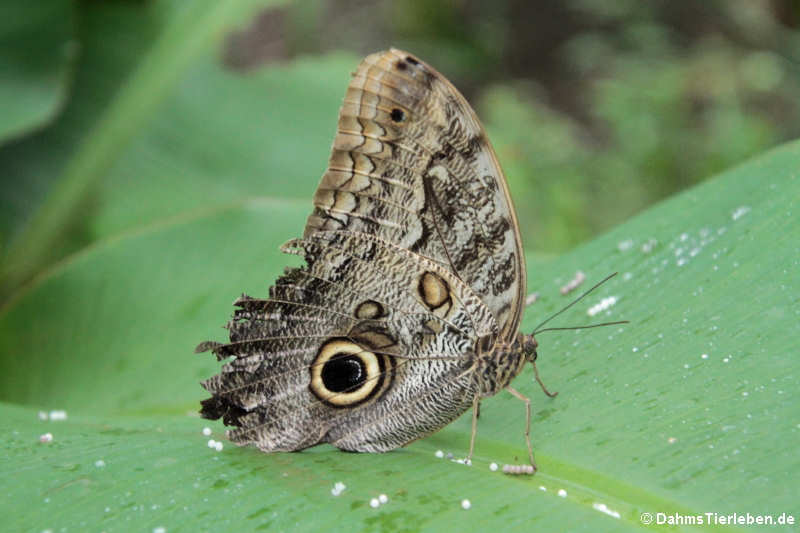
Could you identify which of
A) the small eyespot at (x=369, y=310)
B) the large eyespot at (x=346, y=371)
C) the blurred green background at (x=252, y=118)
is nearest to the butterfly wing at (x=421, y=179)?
the small eyespot at (x=369, y=310)

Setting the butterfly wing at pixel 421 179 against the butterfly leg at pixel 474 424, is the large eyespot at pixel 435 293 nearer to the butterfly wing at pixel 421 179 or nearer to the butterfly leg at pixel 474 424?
the butterfly wing at pixel 421 179

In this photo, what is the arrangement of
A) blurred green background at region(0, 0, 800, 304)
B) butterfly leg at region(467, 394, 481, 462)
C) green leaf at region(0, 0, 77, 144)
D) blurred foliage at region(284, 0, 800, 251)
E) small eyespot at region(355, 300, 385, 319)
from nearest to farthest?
butterfly leg at region(467, 394, 481, 462) → small eyespot at region(355, 300, 385, 319) → green leaf at region(0, 0, 77, 144) → blurred green background at region(0, 0, 800, 304) → blurred foliage at region(284, 0, 800, 251)

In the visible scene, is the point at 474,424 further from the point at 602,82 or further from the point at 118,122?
the point at 602,82

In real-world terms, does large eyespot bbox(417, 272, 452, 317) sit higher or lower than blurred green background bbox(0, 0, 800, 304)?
lower

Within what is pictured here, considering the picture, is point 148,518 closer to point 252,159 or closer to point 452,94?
point 452,94

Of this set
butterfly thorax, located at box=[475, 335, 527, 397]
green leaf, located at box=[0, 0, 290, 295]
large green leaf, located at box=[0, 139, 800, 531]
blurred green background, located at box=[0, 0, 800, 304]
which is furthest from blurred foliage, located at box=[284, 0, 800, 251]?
butterfly thorax, located at box=[475, 335, 527, 397]

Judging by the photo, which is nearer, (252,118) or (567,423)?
(567,423)

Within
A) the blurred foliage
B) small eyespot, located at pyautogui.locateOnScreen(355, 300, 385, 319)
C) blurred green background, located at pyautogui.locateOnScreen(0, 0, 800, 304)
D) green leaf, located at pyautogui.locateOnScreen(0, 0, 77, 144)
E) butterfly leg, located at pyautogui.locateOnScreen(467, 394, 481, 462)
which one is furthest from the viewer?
the blurred foliage

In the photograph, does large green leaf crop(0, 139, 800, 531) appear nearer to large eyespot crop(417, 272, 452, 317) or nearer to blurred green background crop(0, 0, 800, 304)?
large eyespot crop(417, 272, 452, 317)

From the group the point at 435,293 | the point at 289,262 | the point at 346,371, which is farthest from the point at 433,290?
the point at 289,262
